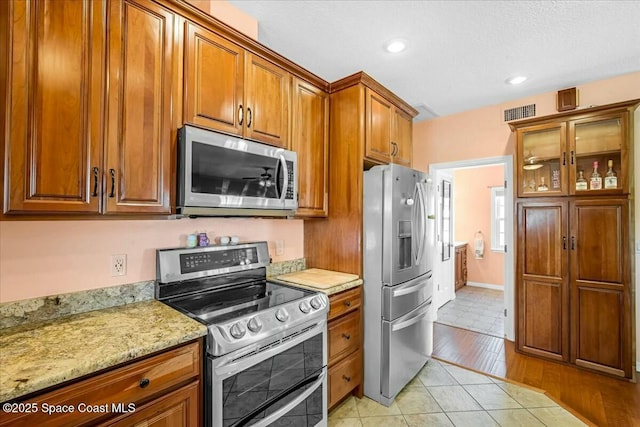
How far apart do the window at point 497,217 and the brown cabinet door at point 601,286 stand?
124 inches

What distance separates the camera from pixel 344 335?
2.15m

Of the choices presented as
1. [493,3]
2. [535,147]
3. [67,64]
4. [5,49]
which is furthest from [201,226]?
[535,147]

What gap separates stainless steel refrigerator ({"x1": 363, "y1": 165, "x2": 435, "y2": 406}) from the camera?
222cm

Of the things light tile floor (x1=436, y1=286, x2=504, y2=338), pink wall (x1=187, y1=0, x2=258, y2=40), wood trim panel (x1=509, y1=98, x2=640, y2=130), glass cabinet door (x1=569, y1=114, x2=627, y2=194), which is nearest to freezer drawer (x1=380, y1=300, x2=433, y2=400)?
light tile floor (x1=436, y1=286, x2=504, y2=338)

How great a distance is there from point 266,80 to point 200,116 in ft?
1.97

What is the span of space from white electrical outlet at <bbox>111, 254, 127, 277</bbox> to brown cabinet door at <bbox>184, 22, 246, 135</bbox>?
846 mm

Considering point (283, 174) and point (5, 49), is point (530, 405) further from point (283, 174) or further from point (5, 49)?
point (5, 49)

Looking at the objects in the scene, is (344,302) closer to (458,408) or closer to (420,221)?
(420,221)

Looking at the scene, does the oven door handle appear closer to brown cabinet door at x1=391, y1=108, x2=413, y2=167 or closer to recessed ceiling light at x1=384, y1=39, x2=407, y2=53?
brown cabinet door at x1=391, y1=108, x2=413, y2=167

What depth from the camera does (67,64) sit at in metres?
1.22

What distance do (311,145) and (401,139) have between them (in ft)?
3.40

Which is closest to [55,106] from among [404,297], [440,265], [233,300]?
[233,300]

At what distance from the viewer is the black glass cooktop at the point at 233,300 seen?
4.82ft

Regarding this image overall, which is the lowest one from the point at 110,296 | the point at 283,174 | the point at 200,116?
the point at 110,296
